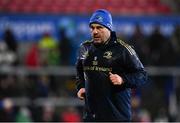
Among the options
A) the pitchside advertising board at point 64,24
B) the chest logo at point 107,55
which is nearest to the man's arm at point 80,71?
the chest logo at point 107,55

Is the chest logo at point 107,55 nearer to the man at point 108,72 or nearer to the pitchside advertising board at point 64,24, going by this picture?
the man at point 108,72

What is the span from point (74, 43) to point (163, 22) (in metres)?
2.55

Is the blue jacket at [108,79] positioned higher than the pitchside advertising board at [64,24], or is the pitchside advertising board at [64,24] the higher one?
the pitchside advertising board at [64,24]

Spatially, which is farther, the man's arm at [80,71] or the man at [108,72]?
the man's arm at [80,71]

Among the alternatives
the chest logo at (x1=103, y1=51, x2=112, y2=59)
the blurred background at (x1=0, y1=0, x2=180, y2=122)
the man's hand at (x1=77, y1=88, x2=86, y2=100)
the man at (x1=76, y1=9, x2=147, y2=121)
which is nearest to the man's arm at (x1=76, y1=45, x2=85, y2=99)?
the man's hand at (x1=77, y1=88, x2=86, y2=100)

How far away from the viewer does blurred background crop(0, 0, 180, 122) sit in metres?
13.6

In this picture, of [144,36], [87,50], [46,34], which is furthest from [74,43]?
[87,50]

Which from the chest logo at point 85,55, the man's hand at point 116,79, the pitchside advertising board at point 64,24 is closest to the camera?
the man's hand at point 116,79

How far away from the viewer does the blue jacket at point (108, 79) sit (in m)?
6.72

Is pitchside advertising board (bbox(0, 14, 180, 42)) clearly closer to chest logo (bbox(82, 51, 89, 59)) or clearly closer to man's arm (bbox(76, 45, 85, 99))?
man's arm (bbox(76, 45, 85, 99))

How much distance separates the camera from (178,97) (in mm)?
14617

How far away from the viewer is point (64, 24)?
16.7 metres

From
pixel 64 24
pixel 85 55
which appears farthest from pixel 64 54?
pixel 85 55

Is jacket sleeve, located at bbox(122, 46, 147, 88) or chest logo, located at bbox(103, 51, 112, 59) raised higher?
chest logo, located at bbox(103, 51, 112, 59)
